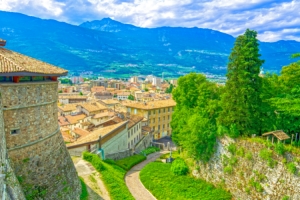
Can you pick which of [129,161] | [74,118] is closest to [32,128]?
[129,161]

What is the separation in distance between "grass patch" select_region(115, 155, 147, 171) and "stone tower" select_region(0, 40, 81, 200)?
16630 mm

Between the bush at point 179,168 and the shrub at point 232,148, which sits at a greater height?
the shrub at point 232,148

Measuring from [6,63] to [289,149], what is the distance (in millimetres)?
21557

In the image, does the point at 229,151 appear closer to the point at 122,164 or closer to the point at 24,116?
the point at 122,164

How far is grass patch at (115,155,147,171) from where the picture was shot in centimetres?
3456

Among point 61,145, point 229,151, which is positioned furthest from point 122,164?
point 61,145

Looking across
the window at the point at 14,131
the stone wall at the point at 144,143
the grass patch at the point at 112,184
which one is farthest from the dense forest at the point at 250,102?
the stone wall at the point at 144,143

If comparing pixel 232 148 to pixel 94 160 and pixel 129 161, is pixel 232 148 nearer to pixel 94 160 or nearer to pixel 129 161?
pixel 94 160

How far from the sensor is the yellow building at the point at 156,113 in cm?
6166

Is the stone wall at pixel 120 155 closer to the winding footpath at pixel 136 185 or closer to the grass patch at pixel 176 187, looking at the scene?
the winding footpath at pixel 136 185

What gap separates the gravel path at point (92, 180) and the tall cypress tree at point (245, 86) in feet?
44.9

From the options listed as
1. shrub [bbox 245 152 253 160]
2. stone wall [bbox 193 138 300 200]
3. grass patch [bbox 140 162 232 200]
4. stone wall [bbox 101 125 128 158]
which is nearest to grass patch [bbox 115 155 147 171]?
stone wall [bbox 101 125 128 158]

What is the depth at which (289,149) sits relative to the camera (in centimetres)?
2172

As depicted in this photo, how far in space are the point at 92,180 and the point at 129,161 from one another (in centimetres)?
1247
